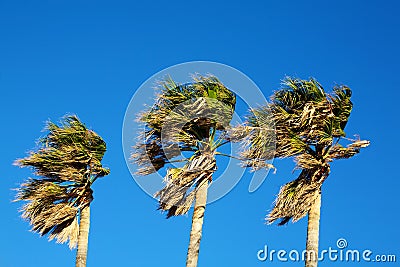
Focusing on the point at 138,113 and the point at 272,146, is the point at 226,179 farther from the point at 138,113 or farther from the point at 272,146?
the point at 138,113

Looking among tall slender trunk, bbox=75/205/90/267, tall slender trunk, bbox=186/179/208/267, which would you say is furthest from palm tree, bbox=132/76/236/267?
tall slender trunk, bbox=75/205/90/267

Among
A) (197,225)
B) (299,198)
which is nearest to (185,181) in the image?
(197,225)

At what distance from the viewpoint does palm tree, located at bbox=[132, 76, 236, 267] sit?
53.0 ft

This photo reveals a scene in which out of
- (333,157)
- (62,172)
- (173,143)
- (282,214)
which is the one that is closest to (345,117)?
(333,157)

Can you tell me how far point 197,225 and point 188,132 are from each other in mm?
2037

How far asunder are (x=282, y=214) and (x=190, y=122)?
297cm

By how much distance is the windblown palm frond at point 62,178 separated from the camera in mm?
17828

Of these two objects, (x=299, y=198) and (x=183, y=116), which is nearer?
(x=299, y=198)

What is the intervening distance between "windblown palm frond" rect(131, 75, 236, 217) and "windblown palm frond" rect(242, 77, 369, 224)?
0.99m

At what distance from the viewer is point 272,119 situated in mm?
15422

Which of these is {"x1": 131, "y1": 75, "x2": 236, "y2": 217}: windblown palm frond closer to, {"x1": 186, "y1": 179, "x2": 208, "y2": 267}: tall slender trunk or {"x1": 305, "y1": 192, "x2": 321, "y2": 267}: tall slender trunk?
{"x1": 186, "y1": 179, "x2": 208, "y2": 267}: tall slender trunk

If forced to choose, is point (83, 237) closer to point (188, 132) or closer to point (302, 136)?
point (188, 132)

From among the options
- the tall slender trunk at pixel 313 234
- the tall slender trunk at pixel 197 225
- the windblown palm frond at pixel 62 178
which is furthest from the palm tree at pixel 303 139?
the windblown palm frond at pixel 62 178

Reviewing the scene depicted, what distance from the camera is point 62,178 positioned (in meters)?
18.0
